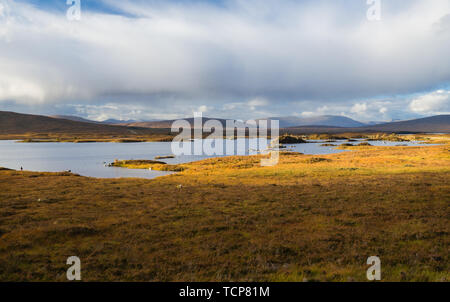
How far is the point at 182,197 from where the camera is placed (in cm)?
2697

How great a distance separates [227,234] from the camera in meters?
16.4

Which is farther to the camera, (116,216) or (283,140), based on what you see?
(283,140)

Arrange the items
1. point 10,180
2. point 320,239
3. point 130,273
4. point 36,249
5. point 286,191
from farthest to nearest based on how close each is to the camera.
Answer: point 10,180 → point 286,191 → point 320,239 → point 36,249 → point 130,273

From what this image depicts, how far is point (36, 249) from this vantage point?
Answer: 14.0 meters

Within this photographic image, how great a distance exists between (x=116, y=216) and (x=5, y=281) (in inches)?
376

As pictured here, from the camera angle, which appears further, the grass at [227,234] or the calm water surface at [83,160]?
the calm water surface at [83,160]

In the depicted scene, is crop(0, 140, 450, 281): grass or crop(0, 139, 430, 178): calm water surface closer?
crop(0, 140, 450, 281): grass

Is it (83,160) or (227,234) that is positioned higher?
(227,234)

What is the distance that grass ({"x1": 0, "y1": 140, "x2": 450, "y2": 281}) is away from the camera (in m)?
11.5

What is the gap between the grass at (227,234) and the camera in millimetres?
11539

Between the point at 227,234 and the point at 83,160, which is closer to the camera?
the point at 227,234
